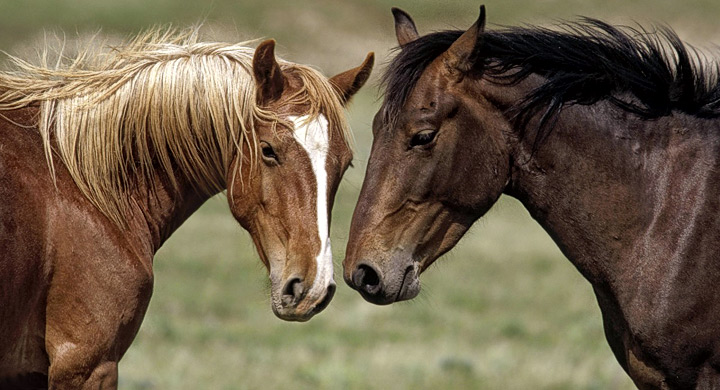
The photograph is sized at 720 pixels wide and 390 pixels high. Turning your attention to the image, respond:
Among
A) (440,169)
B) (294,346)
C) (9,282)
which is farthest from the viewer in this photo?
(294,346)

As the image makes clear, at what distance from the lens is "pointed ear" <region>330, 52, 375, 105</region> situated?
179 inches

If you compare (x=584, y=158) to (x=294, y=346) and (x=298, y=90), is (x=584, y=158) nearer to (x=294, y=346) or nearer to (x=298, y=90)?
(x=298, y=90)

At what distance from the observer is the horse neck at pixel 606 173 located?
3984 mm

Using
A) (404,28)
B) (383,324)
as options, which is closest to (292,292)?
(404,28)

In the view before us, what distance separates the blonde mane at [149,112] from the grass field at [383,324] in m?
0.60

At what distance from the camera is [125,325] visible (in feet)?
13.3

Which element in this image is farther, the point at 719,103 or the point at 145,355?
the point at 145,355

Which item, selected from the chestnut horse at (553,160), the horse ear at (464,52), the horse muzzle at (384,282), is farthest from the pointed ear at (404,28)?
the horse muzzle at (384,282)

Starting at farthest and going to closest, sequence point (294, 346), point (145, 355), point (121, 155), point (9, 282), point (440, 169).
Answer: point (294, 346) → point (145, 355) → point (121, 155) → point (440, 169) → point (9, 282)

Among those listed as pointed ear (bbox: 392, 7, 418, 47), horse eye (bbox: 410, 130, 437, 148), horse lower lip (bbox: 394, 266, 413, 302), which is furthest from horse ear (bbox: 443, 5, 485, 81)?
horse lower lip (bbox: 394, 266, 413, 302)

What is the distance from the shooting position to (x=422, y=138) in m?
3.97

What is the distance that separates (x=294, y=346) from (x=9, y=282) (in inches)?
256

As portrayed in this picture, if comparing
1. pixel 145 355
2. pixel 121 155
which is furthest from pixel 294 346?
pixel 121 155

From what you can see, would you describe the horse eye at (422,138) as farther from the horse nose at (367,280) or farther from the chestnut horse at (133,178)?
the horse nose at (367,280)
